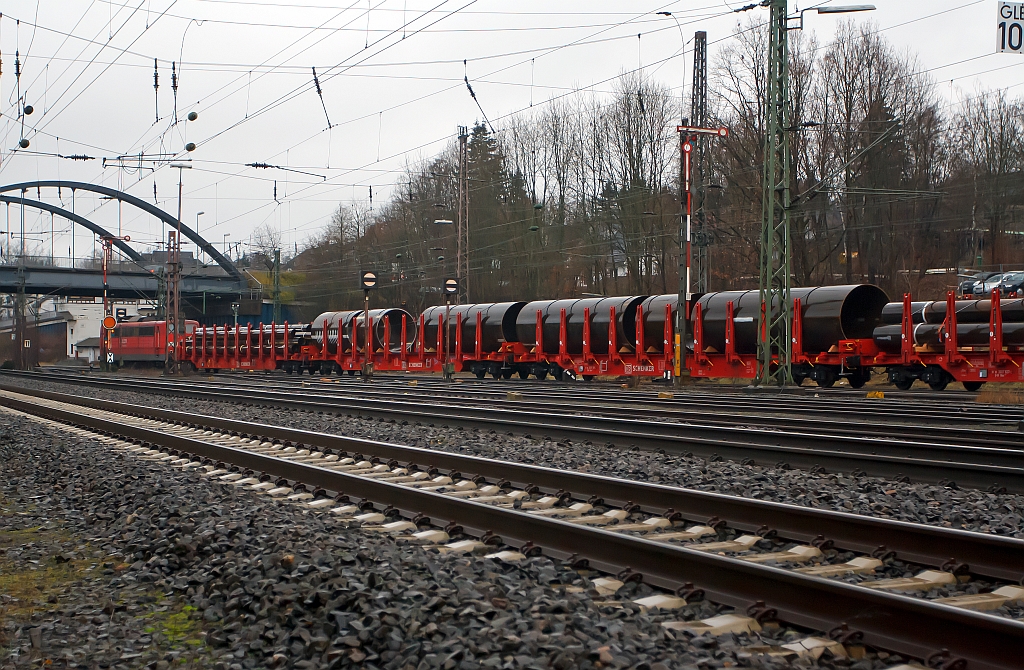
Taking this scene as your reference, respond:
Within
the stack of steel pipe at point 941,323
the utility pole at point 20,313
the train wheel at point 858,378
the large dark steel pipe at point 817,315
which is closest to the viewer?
the stack of steel pipe at point 941,323

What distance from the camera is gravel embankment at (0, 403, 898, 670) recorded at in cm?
427

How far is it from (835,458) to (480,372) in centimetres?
2599

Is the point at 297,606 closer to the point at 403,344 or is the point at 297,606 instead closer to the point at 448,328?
the point at 448,328

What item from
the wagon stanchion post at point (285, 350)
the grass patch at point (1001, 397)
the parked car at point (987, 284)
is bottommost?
the grass patch at point (1001, 397)

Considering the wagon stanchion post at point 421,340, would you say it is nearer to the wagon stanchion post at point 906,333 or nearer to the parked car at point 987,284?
the wagon stanchion post at point 906,333

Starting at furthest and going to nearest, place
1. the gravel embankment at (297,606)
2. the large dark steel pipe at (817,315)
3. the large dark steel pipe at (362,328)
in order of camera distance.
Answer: the large dark steel pipe at (362,328) < the large dark steel pipe at (817,315) < the gravel embankment at (297,606)

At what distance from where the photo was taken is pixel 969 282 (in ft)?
136

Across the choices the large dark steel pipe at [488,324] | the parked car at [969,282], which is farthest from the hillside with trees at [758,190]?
the large dark steel pipe at [488,324]

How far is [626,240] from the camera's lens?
47.5m

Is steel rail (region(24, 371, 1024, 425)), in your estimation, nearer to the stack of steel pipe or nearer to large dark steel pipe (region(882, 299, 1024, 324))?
the stack of steel pipe

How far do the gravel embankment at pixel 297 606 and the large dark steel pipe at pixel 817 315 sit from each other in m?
20.2

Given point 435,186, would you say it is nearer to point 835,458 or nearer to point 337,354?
point 337,354

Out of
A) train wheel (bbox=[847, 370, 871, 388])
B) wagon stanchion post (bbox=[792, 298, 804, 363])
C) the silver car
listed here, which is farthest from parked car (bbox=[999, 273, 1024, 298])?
wagon stanchion post (bbox=[792, 298, 804, 363])

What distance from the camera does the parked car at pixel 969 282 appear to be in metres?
40.1
